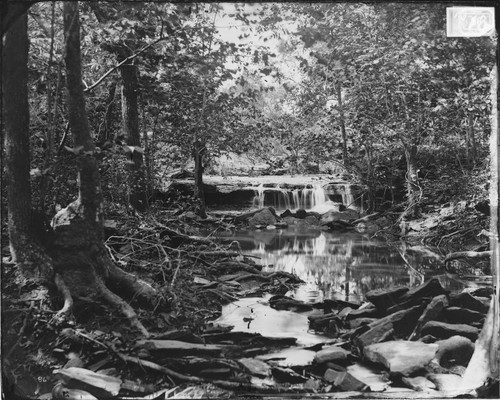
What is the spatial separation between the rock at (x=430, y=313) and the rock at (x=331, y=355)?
0.43 m

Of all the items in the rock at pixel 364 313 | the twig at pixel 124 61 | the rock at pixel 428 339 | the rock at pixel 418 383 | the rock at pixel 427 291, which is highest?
the twig at pixel 124 61

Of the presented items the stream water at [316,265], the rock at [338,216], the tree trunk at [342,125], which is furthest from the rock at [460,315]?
the tree trunk at [342,125]

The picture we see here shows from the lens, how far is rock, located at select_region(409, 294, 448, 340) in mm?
2822

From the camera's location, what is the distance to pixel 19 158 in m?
2.78

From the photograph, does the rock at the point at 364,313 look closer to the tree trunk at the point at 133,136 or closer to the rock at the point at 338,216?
the rock at the point at 338,216

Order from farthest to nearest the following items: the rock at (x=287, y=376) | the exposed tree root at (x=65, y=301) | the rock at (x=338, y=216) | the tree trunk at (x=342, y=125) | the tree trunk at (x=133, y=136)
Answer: the rock at (x=338, y=216) → the tree trunk at (x=342, y=125) → the tree trunk at (x=133, y=136) → the exposed tree root at (x=65, y=301) → the rock at (x=287, y=376)

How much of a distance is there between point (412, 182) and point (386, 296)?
93 cm

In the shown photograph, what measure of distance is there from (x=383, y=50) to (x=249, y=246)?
1.66 metres

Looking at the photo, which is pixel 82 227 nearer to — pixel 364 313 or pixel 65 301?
pixel 65 301

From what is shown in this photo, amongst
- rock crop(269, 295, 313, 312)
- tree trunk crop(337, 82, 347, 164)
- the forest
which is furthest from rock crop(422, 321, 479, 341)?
tree trunk crop(337, 82, 347, 164)

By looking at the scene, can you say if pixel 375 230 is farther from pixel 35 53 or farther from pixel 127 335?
pixel 35 53

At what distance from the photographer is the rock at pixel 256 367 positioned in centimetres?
262

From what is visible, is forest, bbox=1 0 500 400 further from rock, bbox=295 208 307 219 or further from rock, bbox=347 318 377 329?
rock, bbox=295 208 307 219

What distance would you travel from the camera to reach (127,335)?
272 centimetres
